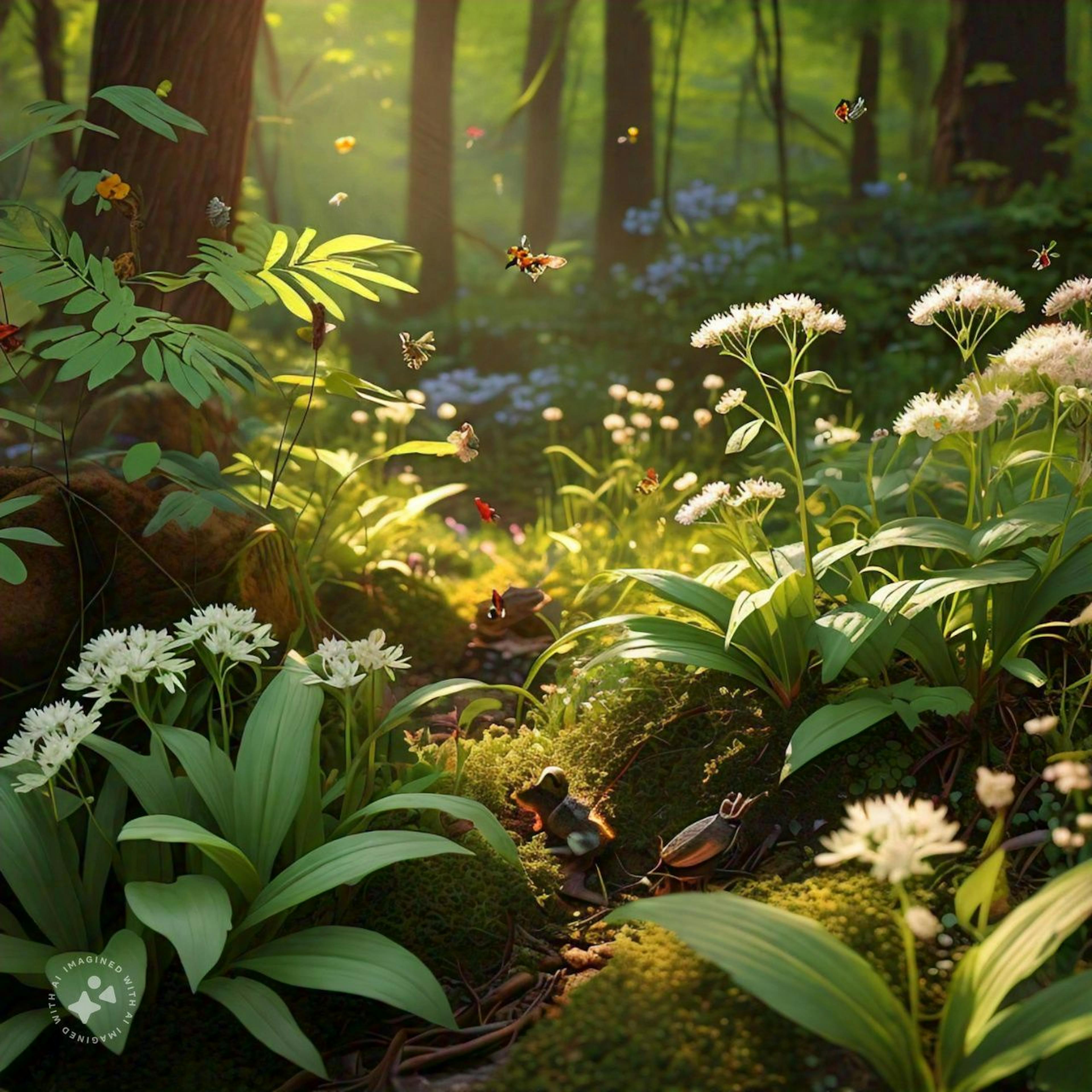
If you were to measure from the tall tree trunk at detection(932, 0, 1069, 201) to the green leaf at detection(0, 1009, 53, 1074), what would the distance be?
7.84 meters

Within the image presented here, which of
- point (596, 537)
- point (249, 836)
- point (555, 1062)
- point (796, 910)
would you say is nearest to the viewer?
point (555, 1062)

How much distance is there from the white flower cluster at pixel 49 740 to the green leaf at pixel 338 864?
453 millimetres

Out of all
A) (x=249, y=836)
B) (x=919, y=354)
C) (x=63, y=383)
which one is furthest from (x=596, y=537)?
(x=919, y=354)

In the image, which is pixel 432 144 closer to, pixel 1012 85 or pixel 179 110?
pixel 1012 85

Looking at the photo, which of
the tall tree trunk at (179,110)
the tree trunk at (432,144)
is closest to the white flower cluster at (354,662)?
the tall tree trunk at (179,110)

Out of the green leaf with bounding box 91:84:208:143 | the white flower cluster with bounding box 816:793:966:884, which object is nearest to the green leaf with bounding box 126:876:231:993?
the white flower cluster with bounding box 816:793:966:884

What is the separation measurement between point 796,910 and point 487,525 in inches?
151

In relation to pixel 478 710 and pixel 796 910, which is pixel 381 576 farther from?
pixel 796 910

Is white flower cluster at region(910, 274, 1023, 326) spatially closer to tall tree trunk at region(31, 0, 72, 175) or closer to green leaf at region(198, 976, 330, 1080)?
green leaf at region(198, 976, 330, 1080)

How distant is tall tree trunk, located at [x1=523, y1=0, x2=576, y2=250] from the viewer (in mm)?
11680

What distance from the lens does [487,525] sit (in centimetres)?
557

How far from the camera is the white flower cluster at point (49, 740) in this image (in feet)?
5.99

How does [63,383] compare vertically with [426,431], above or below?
above

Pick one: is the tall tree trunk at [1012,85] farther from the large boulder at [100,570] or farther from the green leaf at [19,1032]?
the green leaf at [19,1032]
